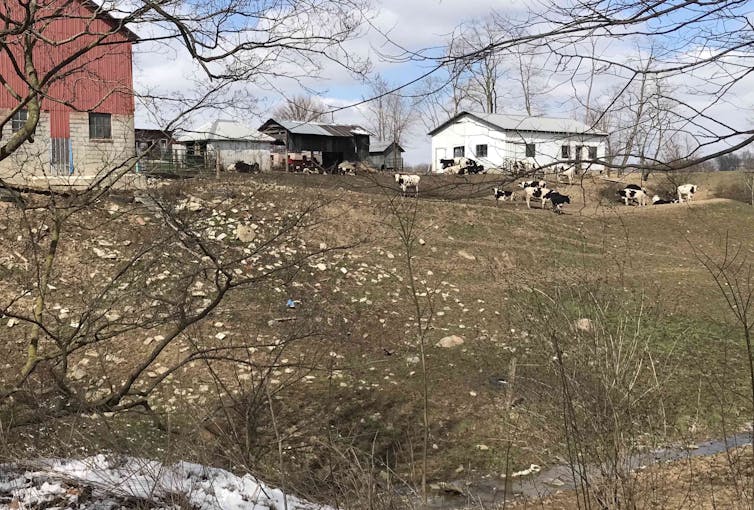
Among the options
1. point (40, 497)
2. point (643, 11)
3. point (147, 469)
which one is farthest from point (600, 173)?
point (40, 497)

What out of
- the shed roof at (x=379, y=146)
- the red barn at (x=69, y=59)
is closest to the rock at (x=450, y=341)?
the red barn at (x=69, y=59)

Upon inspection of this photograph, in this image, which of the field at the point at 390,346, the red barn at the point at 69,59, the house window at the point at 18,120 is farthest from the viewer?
the house window at the point at 18,120

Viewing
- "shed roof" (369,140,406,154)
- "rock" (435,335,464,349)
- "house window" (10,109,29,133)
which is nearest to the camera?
Answer: "house window" (10,109,29,133)

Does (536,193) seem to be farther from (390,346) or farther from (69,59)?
(69,59)

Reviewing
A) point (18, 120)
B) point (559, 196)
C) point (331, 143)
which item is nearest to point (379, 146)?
point (331, 143)

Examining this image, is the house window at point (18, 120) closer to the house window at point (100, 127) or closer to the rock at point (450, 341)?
the rock at point (450, 341)

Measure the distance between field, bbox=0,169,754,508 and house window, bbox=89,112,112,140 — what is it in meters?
7.06

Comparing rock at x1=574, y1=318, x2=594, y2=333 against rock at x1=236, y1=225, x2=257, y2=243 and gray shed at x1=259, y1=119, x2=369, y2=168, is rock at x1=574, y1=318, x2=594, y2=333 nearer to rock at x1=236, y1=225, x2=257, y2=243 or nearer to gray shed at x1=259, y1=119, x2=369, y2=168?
rock at x1=236, y1=225, x2=257, y2=243

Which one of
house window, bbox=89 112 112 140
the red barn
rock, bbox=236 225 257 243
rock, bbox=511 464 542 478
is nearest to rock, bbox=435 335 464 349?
rock, bbox=511 464 542 478

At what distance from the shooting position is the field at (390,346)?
13.0 feet

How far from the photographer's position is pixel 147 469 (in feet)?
11.2

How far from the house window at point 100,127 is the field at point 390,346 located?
7.06 meters

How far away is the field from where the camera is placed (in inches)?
157

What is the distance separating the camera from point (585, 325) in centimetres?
463
